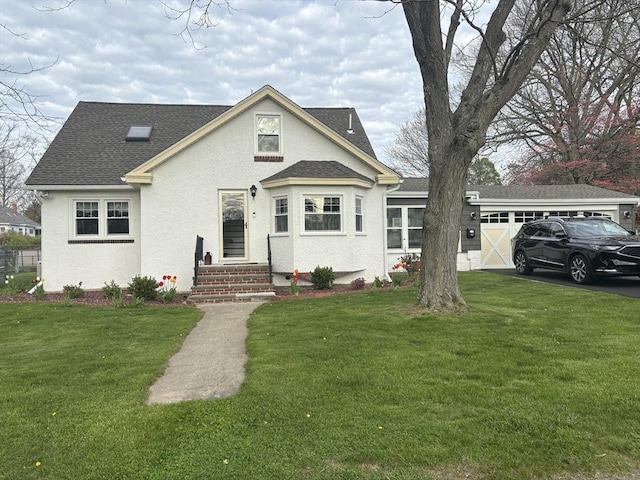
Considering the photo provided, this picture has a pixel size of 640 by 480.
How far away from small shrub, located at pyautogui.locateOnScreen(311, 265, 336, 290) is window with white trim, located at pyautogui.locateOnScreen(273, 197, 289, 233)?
161 cm

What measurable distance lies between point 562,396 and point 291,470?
2.60 m

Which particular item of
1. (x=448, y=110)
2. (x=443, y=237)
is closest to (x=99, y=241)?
(x=443, y=237)

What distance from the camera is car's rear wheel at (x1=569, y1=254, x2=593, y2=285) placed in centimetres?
1130

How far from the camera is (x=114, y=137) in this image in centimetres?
1505

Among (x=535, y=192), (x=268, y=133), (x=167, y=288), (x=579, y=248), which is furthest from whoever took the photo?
(x=535, y=192)

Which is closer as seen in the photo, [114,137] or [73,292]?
[73,292]

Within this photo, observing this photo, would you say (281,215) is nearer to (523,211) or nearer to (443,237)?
(443,237)

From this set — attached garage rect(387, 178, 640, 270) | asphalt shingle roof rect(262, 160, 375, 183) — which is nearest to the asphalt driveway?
attached garage rect(387, 178, 640, 270)

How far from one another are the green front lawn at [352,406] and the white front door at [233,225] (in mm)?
6183

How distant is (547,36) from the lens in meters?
7.46

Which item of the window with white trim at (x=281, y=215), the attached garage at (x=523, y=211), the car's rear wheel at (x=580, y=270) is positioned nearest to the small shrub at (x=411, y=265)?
the window with white trim at (x=281, y=215)

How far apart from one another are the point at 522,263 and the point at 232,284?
30.9 feet

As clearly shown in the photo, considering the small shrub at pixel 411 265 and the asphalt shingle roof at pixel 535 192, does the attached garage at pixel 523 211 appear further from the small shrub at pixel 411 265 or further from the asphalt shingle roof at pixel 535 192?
the small shrub at pixel 411 265

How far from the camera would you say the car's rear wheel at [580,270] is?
1130 cm
